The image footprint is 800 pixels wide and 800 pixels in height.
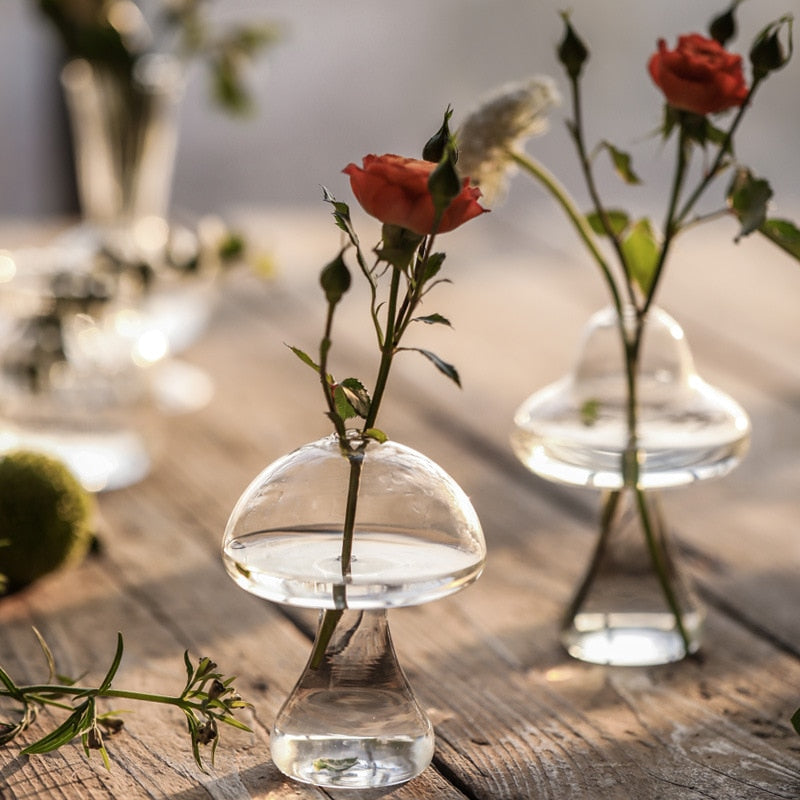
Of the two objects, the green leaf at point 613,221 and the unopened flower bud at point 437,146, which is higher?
the unopened flower bud at point 437,146

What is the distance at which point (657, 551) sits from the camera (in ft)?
2.88

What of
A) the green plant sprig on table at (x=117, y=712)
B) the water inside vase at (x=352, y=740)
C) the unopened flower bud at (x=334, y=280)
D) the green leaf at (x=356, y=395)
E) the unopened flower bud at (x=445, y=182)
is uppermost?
the unopened flower bud at (x=445, y=182)

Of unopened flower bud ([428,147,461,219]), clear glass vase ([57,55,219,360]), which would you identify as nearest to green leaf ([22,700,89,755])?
unopened flower bud ([428,147,461,219])

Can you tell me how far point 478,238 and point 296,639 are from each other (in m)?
1.13

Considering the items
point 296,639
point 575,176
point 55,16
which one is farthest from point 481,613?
point 575,176

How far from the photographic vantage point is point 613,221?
34.1 inches

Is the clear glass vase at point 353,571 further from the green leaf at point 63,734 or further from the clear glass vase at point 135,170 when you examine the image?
the clear glass vase at point 135,170

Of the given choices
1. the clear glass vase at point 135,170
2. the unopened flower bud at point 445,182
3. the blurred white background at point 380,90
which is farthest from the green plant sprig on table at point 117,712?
the blurred white background at point 380,90

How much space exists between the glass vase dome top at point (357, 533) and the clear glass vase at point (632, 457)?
0.18m

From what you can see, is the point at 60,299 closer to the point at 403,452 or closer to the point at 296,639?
the point at 296,639

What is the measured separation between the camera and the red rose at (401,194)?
1.93 ft

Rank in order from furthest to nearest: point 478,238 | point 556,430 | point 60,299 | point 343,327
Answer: point 478,238 < point 343,327 < point 60,299 < point 556,430

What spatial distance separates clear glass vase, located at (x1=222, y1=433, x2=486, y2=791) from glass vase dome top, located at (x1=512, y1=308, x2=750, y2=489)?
17 centimetres

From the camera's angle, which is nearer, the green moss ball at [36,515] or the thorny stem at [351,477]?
the thorny stem at [351,477]
